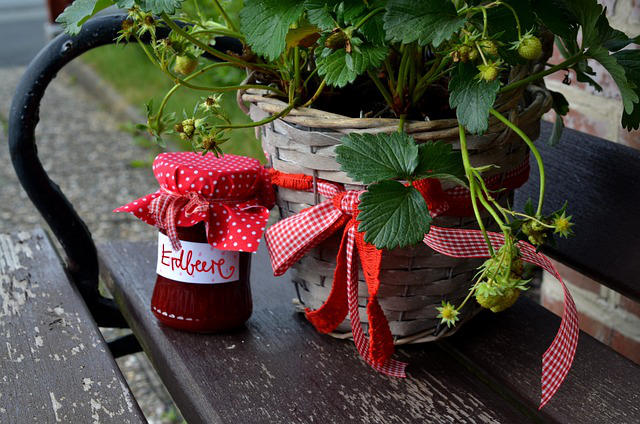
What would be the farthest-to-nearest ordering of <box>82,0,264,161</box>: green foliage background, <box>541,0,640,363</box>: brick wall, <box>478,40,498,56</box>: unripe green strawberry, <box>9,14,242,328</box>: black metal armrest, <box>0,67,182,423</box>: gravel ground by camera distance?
<box>82,0,264,161</box>: green foliage background < <box>0,67,182,423</box>: gravel ground < <box>541,0,640,363</box>: brick wall < <box>9,14,242,328</box>: black metal armrest < <box>478,40,498,56</box>: unripe green strawberry

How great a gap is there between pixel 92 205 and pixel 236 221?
7.85 feet

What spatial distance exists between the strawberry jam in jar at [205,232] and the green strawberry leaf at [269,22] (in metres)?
0.20

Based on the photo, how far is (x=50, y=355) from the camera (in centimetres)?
94

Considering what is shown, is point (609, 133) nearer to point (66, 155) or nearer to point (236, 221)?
point (236, 221)

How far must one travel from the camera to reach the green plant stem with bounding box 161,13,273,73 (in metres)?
0.84

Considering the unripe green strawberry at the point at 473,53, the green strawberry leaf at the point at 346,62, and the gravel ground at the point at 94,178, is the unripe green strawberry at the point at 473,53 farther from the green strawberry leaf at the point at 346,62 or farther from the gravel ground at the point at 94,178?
the gravel ground at the point at 94,178

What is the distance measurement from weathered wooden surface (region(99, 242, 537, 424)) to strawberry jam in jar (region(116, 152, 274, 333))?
3cm

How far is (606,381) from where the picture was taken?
0.92 m

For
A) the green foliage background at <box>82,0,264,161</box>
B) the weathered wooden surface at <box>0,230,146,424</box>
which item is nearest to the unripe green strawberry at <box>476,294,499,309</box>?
the weathered wooden surface at <box>0,230,146,424</box>

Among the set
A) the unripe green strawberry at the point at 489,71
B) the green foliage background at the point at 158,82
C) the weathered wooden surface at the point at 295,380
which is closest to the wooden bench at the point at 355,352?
the weathered wooden surface at the point at 295,380

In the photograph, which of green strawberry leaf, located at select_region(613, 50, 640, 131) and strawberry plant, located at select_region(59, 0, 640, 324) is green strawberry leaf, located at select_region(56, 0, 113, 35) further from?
green strawberry leaf, located at select_region(613, 50, 640, 131)

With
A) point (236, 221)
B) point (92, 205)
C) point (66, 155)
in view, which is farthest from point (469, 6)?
point (66, 155)

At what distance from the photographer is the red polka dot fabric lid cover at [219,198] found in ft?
3.11

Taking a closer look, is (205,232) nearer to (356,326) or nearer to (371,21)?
(356,326)
